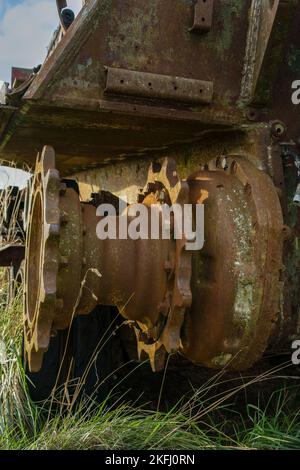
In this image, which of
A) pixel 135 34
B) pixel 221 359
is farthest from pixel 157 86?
pixel 221 359

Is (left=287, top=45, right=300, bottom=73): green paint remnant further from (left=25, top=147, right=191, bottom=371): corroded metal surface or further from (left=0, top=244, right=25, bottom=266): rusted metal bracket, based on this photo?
(left=0, top=244, right=25, bottom=266): rusted metal bracket

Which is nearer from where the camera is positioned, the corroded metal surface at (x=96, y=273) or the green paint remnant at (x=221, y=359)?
the corroded metal surface at (x=96, y=273)

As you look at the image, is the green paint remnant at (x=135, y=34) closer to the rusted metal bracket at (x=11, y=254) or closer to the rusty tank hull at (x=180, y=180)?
the rusty tank hull at (x=180, y=180)

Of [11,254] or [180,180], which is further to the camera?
[11,254]

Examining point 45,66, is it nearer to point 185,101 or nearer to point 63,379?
point 185,101

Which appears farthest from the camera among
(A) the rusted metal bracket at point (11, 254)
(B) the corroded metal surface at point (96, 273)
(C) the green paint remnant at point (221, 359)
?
(A) the rusted metal bracket at point (11, 254)

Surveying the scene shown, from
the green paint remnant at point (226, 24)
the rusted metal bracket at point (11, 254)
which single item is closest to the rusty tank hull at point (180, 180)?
the green paint remnant at point (226, 24)

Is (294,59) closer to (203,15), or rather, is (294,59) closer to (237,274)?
(203,15)

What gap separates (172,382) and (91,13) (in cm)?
162

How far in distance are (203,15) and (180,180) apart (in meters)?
0.62

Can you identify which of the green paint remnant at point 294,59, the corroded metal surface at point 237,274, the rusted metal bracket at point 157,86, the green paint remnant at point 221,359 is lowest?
the green paint remnant at point 221,359

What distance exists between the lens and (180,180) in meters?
2.07

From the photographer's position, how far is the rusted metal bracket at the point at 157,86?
211cm

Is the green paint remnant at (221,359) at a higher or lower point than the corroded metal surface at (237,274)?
lower
